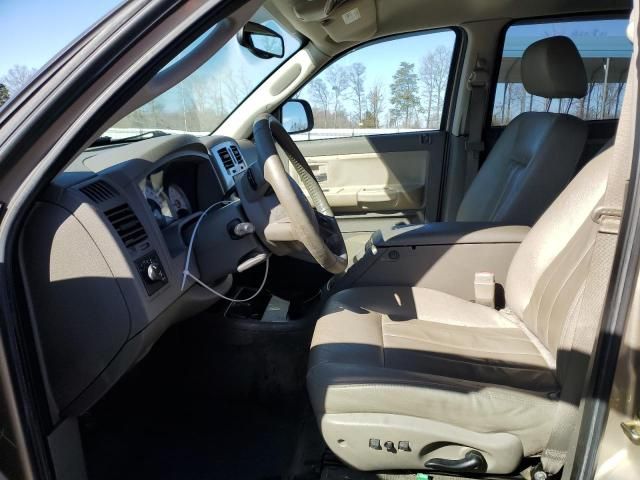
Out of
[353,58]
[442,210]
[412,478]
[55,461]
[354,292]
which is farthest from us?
[442,210]

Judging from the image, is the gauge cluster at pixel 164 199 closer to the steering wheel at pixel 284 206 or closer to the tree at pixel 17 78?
the steering wheel at pixel 284 206

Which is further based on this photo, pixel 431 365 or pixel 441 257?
pixel 441 257

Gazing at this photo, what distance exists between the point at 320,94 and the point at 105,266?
2.09 metres

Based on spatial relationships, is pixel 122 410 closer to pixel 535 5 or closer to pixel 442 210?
pixel 442 210

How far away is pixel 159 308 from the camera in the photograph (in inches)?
A: 56.0

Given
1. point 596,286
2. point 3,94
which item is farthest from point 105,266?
point 596,286

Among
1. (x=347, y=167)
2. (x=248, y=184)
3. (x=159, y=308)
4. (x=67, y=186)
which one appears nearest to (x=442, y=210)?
(x=347, y=167)

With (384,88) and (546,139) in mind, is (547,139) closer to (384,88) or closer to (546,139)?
(546,139)

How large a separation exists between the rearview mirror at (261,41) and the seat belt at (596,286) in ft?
5.93

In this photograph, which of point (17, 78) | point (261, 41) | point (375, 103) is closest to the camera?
point (17, 78)

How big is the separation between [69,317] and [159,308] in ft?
0.77

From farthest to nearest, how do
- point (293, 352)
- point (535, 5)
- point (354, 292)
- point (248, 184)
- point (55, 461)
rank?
point (535, 5) → point (293, 352) → point (354, 292) → point (248, 184) → point (55, 461)

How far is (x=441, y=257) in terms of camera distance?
1998 mm

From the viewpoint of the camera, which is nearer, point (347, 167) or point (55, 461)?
point (55, 461)
